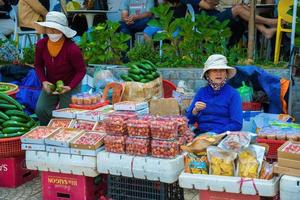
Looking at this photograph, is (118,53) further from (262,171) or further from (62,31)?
(262,171)

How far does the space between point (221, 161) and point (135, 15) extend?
19.3 feet

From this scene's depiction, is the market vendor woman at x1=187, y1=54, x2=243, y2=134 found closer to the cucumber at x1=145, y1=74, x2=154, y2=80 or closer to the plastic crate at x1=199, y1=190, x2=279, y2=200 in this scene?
the plastic crate at x1=199, y1=190, x2=279, y2=200

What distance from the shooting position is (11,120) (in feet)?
17.7

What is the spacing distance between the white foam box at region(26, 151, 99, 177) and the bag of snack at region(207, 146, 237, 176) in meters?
1.12

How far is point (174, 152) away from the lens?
421 centimetres

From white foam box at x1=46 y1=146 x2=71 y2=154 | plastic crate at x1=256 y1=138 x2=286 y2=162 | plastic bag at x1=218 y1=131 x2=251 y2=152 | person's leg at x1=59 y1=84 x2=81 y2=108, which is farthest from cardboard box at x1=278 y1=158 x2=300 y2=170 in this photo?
person's leg at x1=59 y1=84 x2=81 y2=108

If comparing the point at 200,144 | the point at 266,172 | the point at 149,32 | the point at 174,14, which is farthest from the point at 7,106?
the point at 174,14

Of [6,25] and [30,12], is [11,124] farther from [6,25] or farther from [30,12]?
[6,25]

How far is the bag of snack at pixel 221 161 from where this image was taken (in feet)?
12.8

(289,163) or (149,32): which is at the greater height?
(149,32)

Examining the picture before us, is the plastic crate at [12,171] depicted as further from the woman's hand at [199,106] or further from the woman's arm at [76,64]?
the woman's hand at [199,106]

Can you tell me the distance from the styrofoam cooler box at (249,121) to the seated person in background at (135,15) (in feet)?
12.2

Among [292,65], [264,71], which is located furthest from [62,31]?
[292,65]

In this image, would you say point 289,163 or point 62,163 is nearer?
point 289,163
